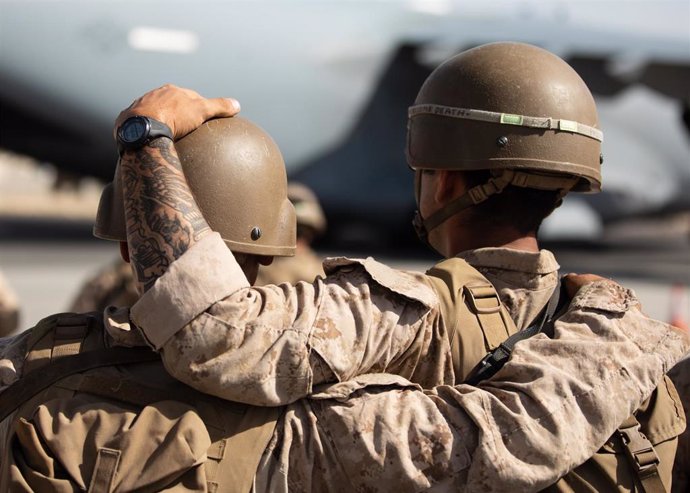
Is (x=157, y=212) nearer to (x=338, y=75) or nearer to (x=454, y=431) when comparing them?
(x=454, y=431)

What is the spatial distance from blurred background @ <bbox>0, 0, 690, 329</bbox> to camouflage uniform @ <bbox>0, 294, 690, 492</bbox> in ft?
26.4

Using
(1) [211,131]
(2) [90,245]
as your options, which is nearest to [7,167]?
(2) [90,245]

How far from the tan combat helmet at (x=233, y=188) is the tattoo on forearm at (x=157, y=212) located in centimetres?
16

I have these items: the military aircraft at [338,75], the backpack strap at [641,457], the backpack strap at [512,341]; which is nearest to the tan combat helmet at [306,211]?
the backpack strap at [512,341]

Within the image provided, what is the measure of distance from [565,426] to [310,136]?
12049 millimetres

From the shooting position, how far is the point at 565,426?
1824 mm

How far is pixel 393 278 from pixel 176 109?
0.57m

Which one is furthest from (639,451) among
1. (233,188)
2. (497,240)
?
(233,188)

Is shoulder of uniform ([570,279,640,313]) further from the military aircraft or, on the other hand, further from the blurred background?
the military aircraft

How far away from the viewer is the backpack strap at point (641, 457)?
1917 mm

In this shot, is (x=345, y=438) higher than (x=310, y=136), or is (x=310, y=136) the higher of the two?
(x=345, y=438)

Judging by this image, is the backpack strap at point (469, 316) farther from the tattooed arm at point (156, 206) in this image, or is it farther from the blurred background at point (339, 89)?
the blurred background at point (339, 89)

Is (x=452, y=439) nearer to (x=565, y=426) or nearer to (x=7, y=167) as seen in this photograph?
(x=565, y=426)

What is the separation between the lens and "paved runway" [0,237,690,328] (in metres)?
10.2
